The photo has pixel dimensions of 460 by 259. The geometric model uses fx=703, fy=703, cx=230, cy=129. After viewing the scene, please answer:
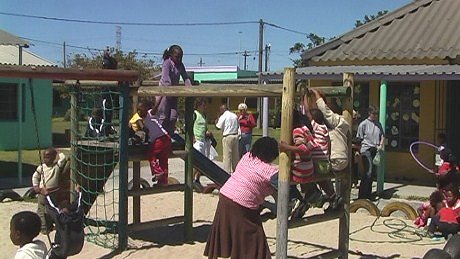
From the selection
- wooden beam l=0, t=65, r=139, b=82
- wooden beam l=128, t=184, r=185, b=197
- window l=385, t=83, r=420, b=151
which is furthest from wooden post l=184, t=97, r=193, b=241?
window l=385, t=83, r=420, b=151

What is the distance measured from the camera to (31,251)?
462cm

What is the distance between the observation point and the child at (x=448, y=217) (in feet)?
30.7

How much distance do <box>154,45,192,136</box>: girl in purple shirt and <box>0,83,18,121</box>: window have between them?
48.2 ft

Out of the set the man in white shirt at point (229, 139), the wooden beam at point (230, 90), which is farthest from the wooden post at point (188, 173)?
the man in white shirt at point (229, 139)

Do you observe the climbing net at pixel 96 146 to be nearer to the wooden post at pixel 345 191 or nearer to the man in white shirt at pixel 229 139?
the wooden post at pixel 345 191

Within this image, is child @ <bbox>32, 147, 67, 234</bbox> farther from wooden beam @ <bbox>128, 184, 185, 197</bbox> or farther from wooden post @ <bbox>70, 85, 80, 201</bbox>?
wooden beam @ <bbox>128, 184, 185, 197</bbox>

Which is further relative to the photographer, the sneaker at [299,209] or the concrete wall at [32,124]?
the concrete wall at [32,124]

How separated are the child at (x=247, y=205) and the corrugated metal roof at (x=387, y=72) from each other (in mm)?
7541

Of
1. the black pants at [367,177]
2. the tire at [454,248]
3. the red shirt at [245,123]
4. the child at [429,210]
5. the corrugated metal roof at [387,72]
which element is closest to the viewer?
the tire at [454,248]

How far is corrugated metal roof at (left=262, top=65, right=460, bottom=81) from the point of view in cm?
1330

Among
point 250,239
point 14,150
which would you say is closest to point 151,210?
point 250,239

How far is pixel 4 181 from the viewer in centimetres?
1591

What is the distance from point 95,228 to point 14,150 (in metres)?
14.1

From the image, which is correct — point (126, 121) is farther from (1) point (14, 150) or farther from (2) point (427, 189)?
(1) point (14, 150)
